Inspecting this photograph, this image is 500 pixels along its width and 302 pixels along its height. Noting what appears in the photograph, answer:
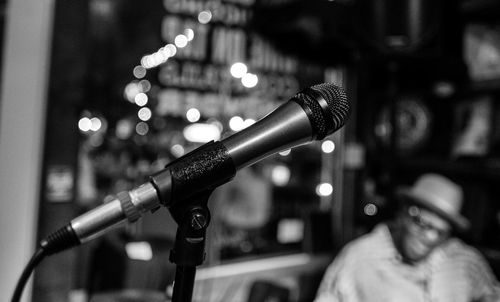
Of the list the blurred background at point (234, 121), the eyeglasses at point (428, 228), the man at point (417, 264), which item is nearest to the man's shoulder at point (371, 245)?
the man at point (417, 264)

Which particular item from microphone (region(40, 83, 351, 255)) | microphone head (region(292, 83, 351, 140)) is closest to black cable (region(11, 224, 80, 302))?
microphone (region(40, 83, 351, 255))

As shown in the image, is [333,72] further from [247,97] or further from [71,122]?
[71,122]

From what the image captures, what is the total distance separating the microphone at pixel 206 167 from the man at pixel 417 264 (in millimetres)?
485

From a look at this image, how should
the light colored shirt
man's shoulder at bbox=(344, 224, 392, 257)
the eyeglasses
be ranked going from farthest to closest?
the eyeglasses, man's shoulder at bbox=(344, 224, 392, 257), the light colored shirt

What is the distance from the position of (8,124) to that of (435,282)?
1.37 meters

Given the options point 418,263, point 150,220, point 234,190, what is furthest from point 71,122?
point 418,263

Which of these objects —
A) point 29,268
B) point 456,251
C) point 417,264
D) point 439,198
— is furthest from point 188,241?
point 439,198

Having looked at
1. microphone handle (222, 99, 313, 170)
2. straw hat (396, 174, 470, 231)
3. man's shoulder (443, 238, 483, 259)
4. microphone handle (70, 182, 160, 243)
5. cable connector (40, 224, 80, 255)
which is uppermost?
microphone handle (222, 99, 313, 170)

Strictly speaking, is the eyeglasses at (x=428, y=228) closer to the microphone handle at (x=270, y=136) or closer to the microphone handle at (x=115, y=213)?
the microphone handle at (x=270, y=136)

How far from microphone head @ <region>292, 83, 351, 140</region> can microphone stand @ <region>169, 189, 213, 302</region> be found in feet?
0.60

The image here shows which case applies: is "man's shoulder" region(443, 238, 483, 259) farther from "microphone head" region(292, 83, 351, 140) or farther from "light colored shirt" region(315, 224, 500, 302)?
"microphone head" region(292, 83, 351, 140)

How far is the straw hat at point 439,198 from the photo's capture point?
136 cm

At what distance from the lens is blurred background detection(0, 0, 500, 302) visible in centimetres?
146

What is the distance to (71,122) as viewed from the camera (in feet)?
5.00
